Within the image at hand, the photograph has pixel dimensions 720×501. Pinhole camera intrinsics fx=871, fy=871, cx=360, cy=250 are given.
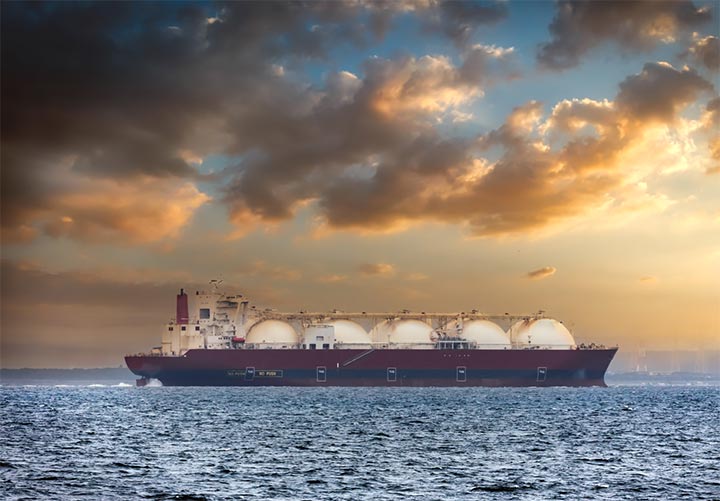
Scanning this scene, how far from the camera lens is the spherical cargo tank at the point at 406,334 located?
126 m

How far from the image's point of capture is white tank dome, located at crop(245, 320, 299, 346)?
400 ft

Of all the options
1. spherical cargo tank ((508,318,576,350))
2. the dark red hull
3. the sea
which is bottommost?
the sea

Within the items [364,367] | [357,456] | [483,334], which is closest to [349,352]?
[364,367]

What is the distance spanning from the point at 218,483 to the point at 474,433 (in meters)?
23.2

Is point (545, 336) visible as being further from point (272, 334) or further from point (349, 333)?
point (272, 334)

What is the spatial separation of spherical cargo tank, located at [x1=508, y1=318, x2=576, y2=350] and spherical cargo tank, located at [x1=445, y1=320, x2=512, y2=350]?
2975 millimetres

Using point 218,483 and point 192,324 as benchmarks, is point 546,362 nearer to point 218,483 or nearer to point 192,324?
point 192,324

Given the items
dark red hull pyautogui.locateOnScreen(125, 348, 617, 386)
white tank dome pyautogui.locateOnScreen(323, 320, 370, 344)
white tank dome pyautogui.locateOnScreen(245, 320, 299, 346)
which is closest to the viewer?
dark red hull pyautogui.locateOnScreen(125, 348, 617, 386)

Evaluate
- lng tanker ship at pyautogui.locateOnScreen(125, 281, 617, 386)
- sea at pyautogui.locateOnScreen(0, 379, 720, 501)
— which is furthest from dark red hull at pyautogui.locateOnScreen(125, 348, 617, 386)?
sea at pyautogui.locateOnScreen(0, 379, 720, 501)

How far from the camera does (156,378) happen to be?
391 feet

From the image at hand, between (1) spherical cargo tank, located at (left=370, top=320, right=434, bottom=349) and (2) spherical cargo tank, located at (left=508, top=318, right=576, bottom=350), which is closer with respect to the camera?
(1) spherical cargo tank, located at (left=370, top=320, right=434, bottom=349)

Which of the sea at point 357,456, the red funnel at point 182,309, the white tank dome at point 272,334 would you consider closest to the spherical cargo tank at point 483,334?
the white tank dome at point 272,334

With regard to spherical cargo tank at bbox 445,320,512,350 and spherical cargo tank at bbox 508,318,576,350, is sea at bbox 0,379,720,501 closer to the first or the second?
spherical cargo tank at bbox 445,320,512,350

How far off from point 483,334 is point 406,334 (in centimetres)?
1127
